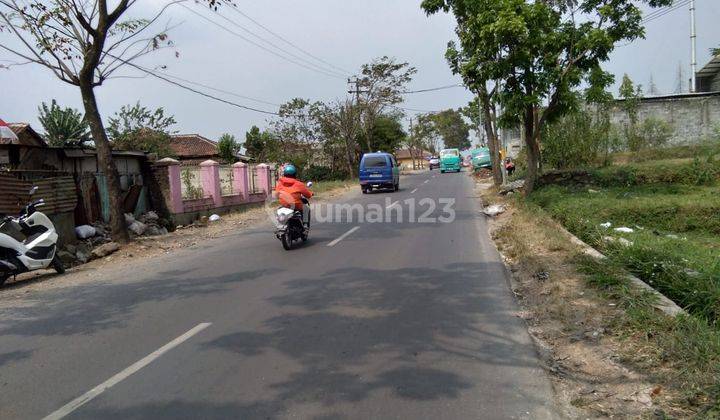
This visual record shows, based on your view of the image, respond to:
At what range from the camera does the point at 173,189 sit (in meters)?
17.0

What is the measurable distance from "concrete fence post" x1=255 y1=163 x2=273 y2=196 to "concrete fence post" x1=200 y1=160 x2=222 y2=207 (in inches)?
178

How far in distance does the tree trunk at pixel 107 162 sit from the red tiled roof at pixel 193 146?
39.1 meters

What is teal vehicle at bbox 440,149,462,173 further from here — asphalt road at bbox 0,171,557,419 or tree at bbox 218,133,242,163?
asphalt road at bbox 0,171,557,419

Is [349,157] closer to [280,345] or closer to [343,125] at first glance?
[343,125]

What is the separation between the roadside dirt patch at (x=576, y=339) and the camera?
4113 millimetres

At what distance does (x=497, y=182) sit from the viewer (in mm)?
26375

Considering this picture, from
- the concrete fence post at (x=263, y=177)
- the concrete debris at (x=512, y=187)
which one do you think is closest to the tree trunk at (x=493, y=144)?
the concrete debris at (x=512, y=187)

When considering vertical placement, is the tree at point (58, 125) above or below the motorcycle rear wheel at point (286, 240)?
above

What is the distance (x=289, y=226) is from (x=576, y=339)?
671 centimetres

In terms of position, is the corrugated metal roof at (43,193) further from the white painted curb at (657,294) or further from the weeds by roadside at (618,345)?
the white painted curb at (657,294)

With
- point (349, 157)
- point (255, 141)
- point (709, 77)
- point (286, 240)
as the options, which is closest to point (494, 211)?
point (286, 240)

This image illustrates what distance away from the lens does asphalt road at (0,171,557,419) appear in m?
4.19

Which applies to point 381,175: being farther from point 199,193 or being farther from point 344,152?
point 344,152

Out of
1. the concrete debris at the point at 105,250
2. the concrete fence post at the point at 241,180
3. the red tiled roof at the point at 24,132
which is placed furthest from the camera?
the concrete fence post at the point at 241,180
